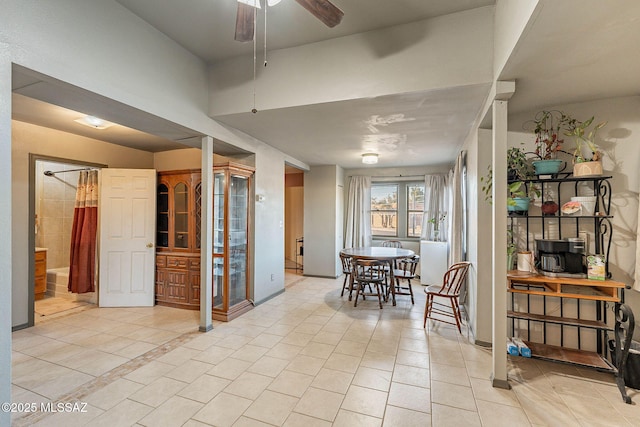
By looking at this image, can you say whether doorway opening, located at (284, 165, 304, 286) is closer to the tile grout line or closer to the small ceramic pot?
the tile grout line

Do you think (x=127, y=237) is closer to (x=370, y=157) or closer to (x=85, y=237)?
(x=85, y=237)

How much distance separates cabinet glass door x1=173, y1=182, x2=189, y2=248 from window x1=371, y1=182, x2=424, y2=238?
166 inches

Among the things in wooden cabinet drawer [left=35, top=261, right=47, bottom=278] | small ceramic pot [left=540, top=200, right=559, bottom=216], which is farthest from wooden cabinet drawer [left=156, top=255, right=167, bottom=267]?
small ceramic pot [left=540, top=200, right=559, bottom=216]

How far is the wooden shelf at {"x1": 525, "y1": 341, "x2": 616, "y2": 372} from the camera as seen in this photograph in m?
2.30

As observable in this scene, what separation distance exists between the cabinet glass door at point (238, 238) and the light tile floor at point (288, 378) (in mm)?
549

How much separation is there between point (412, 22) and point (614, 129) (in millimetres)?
2069

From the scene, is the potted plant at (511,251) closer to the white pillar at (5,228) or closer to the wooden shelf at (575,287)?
the wooden shelf at (575,287)

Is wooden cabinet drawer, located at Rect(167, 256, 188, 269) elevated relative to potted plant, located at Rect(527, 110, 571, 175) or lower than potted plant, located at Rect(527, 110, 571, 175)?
lower

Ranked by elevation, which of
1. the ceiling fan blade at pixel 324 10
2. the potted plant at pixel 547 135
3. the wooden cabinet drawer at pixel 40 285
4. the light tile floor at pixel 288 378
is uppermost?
the ceiling fan blade at pixel 324 10

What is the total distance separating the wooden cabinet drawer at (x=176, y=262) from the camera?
4215 millimetres

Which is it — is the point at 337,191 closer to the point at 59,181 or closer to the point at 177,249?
the point at 177,249

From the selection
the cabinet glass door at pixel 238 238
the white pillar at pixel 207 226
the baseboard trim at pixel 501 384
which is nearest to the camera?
the baseboard trim at pixel 501 384

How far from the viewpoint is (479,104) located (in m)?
2.72

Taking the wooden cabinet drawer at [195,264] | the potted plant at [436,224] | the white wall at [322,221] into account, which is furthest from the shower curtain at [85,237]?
the potted plant at [436,224]
